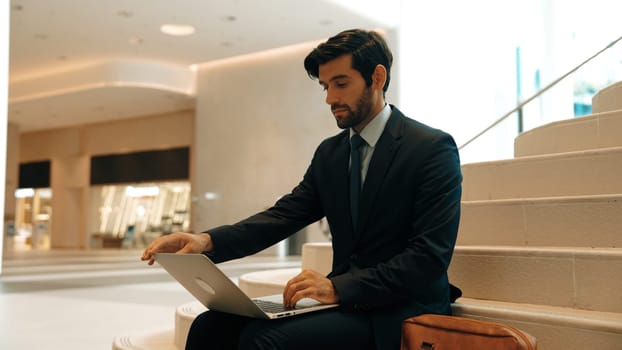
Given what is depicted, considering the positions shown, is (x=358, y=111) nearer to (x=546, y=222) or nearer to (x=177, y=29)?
(x=546, y=222)

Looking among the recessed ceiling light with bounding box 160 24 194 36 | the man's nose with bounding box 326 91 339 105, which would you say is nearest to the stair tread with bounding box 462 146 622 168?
the man's nose with bounding box 326 91 339 105

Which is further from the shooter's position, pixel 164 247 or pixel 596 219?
pixel 596 219

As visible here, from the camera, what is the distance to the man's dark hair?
74.7 inches

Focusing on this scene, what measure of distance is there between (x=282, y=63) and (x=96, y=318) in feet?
41.1

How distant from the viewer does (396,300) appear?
180cm

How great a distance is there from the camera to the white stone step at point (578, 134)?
348 centimetres

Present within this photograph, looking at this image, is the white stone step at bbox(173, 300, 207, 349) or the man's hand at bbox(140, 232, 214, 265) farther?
the white stone step at bbox(173, 300, 207, 349)

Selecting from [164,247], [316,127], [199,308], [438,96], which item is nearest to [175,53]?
[316,127]

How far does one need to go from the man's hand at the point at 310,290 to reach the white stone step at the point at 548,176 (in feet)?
5.74

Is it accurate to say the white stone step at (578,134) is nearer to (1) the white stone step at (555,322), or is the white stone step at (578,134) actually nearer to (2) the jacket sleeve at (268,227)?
(1) the white stone step at (555,322)

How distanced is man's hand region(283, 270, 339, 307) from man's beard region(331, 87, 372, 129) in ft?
1.60

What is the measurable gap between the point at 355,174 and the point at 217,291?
0.57m

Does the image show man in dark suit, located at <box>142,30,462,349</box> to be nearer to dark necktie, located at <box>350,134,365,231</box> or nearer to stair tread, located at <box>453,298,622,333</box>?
dark necktie, located at <box>350,134,365,231</box>

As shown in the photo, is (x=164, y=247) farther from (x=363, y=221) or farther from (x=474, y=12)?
(x=474, y=12)
